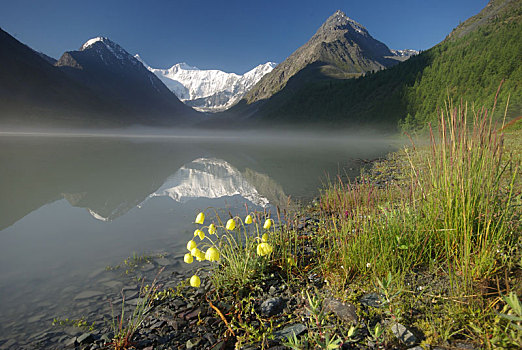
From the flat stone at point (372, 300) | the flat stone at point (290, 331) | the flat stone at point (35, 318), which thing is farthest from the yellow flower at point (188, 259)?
the flat stone at point (35, 318)

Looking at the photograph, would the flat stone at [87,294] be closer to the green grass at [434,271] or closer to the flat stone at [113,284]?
the flat stone at [113,284]

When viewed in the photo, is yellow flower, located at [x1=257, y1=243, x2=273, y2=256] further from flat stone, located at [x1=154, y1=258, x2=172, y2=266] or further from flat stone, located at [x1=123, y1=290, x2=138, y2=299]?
flat stone, located at [x1=154, y1=258, x2=172, y2=266]

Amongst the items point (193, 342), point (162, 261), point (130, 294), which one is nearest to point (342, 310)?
point (193, 342)

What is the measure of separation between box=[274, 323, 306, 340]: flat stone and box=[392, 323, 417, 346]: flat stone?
0.87 meters

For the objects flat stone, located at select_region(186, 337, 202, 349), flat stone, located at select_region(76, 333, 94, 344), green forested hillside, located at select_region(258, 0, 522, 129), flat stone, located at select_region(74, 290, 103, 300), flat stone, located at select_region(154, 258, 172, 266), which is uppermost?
green forested hillside, located at select_region(258, 0, 522, 129)

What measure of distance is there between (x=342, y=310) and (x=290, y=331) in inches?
24.3

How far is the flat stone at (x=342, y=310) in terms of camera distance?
2.66 metres

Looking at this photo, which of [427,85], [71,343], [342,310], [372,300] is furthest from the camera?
[427,85]

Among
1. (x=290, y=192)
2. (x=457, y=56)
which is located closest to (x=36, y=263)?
(x=290, y=192)

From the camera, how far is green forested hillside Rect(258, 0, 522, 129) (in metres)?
81.9

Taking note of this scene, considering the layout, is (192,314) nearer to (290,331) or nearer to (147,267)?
(290,331)

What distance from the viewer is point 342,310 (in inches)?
109

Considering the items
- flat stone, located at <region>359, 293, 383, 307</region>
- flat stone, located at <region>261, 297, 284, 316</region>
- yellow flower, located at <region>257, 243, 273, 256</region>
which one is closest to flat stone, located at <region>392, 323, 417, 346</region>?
flat stone, located at <region>359, 293, 383, 307</region>

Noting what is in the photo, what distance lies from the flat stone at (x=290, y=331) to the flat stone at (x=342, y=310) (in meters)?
0.39
